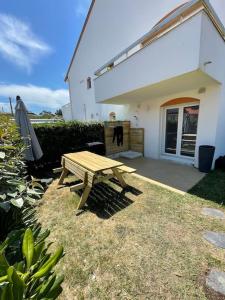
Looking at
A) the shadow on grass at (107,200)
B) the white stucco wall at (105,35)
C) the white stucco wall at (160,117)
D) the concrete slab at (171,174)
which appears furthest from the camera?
the white stucco wall at (105,35)

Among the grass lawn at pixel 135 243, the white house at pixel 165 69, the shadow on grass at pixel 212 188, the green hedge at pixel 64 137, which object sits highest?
the white house at pixel 165 69

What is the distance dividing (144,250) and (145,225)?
51cm

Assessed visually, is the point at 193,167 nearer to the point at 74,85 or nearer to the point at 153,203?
the point at 153,203

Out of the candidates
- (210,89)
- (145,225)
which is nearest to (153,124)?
(210,89)

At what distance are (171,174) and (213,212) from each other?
1.96 meters

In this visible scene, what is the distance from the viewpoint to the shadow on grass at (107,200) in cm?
296

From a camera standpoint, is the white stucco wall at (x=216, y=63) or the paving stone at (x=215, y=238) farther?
the white stucco wall at (x=216, y=63)

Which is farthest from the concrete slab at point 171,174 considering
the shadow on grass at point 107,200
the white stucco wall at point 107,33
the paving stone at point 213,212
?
the white stucco wall at point 107,33

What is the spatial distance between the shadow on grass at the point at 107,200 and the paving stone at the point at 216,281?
1.65m

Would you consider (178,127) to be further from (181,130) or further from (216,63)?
(216,63)

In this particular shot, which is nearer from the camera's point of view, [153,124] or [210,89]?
[210,89]

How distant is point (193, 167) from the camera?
535 centimetres

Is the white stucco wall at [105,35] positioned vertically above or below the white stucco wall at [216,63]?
above

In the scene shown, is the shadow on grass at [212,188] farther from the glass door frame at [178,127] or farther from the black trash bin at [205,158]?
the glass door frame at [178,127]
